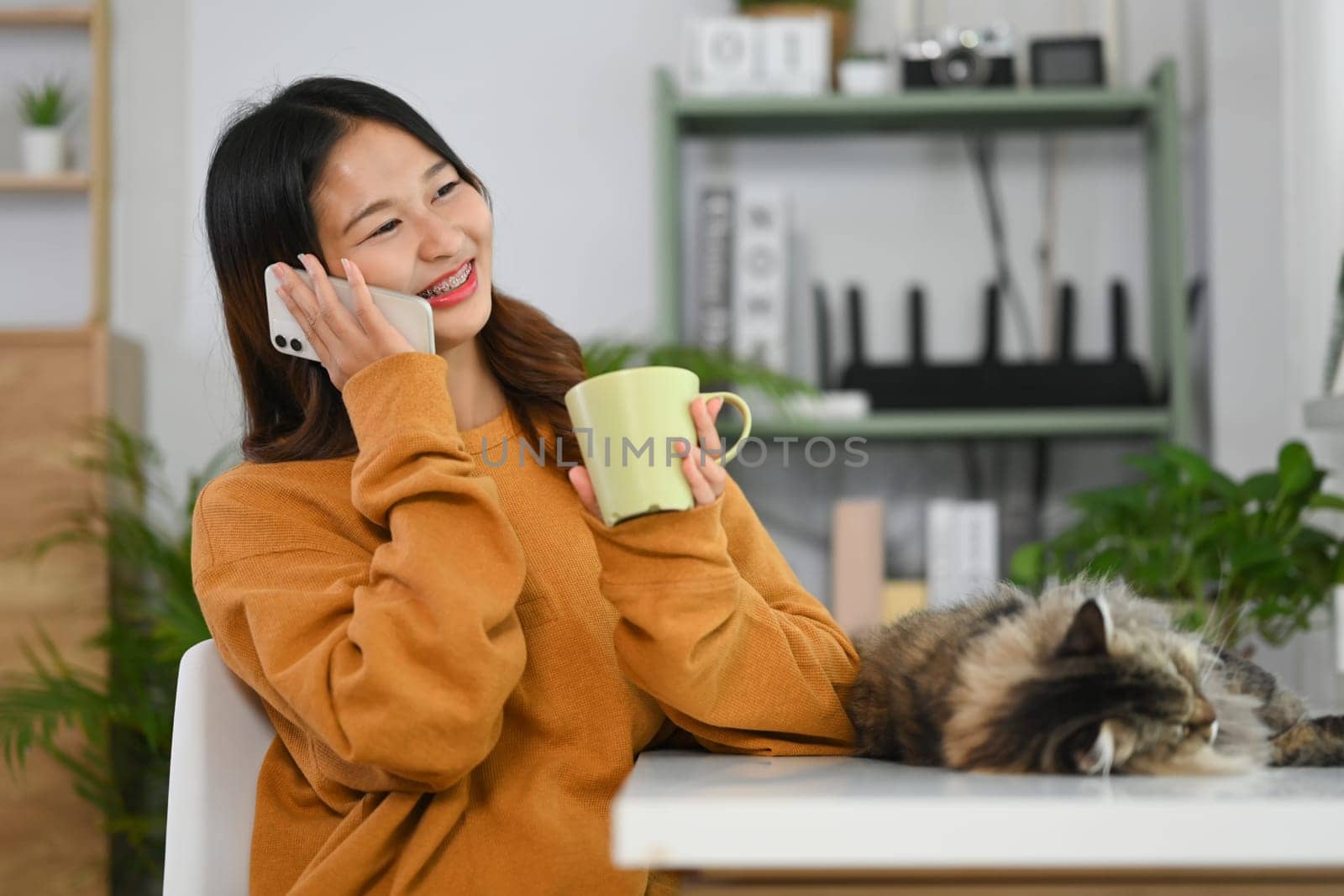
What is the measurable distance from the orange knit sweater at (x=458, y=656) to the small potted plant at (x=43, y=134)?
79.2 inches

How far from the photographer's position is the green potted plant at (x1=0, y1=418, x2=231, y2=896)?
234 centimetres

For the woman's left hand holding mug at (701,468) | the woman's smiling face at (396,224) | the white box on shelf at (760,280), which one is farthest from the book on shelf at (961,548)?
the woman's left hand holding mug at (701,468)

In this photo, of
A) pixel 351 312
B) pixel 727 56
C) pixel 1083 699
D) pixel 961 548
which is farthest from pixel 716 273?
pixel 1083 699

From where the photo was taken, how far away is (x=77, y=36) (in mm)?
2893

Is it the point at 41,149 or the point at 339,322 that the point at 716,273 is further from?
the point at 339,322

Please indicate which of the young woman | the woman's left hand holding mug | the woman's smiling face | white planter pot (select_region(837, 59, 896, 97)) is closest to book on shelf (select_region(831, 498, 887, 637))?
white planter pot (select_region(837, 59, 896, 97))

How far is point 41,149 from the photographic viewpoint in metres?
2.79

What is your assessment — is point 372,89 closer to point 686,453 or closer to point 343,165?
point 343,165

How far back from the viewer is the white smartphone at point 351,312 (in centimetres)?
111

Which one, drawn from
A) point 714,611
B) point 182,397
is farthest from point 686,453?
point 182,397

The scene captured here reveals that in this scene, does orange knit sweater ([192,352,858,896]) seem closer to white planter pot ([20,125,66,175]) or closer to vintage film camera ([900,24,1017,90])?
vintage film camera ([900,24,1017,90])

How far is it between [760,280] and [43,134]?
5.19 feet

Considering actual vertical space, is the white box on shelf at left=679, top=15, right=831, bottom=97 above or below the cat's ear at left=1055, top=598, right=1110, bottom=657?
above

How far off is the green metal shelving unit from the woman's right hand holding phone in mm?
1471
